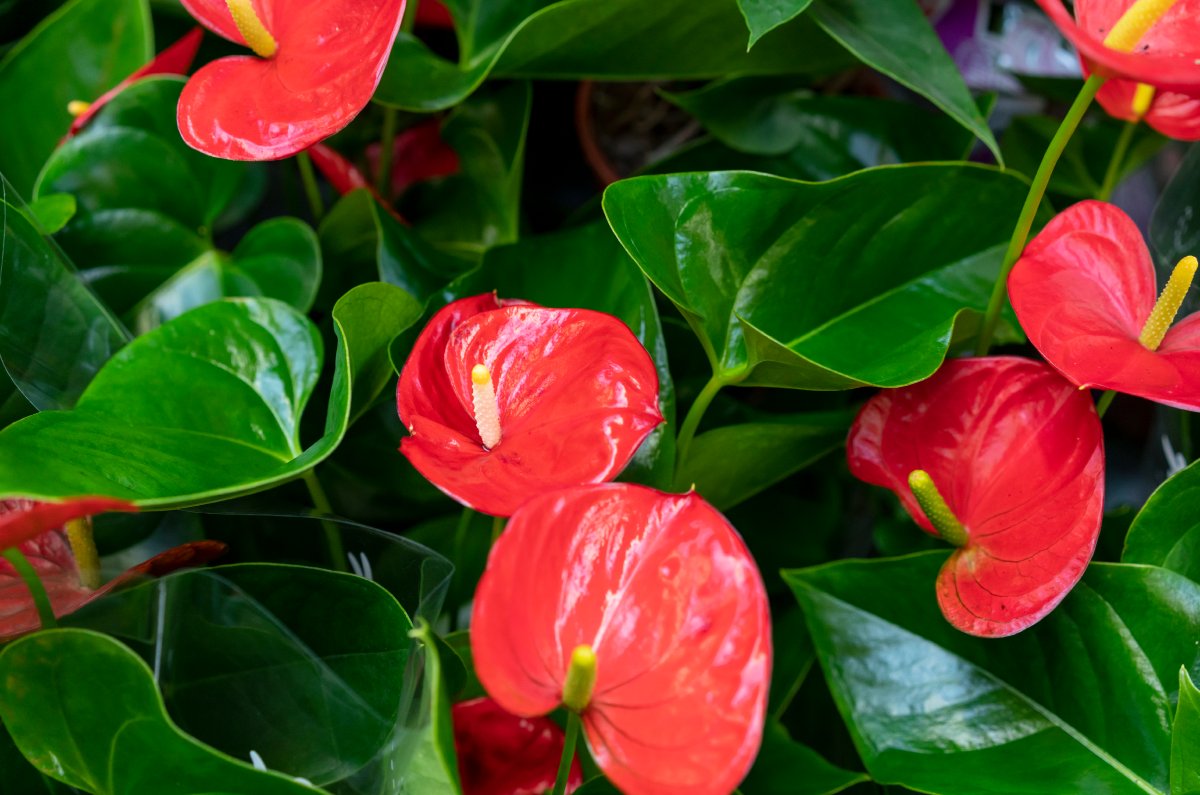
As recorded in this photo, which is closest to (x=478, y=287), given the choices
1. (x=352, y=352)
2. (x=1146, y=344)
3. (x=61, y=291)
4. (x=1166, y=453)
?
(x=352, y=352)

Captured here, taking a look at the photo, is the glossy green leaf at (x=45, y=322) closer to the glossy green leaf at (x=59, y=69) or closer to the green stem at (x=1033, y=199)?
the glossy green leaf at (x=59, y=69)

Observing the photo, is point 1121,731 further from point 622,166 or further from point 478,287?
point 622,166

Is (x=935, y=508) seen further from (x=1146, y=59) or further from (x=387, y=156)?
(x=387, y=156)

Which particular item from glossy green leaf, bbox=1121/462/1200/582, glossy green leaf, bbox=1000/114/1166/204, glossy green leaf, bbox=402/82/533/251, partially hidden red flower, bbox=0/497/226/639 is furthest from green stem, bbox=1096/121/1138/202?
partially hidden red flower, bbox=0/497/226/639

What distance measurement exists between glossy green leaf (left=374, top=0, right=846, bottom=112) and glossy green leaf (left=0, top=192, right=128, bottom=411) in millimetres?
225

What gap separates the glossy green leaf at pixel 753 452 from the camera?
62 centimetres

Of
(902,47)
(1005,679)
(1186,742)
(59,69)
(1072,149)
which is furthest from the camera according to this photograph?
(1072,149)

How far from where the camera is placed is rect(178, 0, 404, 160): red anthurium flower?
1.74 feet

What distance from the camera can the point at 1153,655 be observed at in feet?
1.79

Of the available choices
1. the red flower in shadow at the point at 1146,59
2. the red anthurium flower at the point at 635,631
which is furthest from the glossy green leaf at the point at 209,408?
the red flower in shadow at the point at 1146,59

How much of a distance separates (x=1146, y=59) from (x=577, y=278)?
34 cm

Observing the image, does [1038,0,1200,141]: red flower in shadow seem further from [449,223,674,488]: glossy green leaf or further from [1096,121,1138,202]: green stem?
[449,223,674,488]: glossy green leaf

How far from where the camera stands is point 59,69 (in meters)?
0.80

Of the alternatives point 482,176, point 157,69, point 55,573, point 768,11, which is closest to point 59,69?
point 157,69
